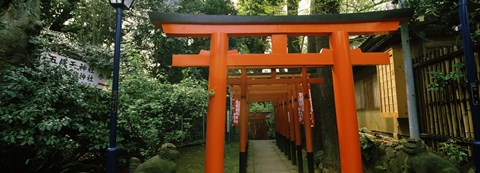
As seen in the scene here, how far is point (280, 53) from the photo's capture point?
4.90 metres

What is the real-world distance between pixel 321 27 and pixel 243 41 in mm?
16269

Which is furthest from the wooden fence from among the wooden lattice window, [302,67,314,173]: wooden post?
[302,67,314,173]: wooden post

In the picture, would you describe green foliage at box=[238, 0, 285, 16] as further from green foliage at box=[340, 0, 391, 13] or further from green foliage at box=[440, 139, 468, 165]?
green foliage at box=[440, 139, 468, 165]

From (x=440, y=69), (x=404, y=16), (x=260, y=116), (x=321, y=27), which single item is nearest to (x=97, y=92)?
(x=321, y=27)

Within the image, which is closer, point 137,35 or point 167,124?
point 167,124

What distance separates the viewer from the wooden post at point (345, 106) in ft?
15.0

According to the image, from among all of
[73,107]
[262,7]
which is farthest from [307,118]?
[262,7]

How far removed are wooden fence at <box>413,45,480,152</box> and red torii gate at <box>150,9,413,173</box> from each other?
116 cm

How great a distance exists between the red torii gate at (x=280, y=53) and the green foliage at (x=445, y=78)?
106 centimetres

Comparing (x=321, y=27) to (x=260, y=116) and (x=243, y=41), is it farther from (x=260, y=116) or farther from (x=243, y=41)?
(x=260, y=116)

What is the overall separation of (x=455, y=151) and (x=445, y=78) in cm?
125

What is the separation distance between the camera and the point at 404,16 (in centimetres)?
487

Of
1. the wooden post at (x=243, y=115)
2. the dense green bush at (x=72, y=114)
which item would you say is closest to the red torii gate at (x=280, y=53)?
the dense green bush at (x=72, y=114)

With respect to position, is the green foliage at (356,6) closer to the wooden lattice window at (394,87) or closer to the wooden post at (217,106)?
the wooden lattice window at (394,87)
